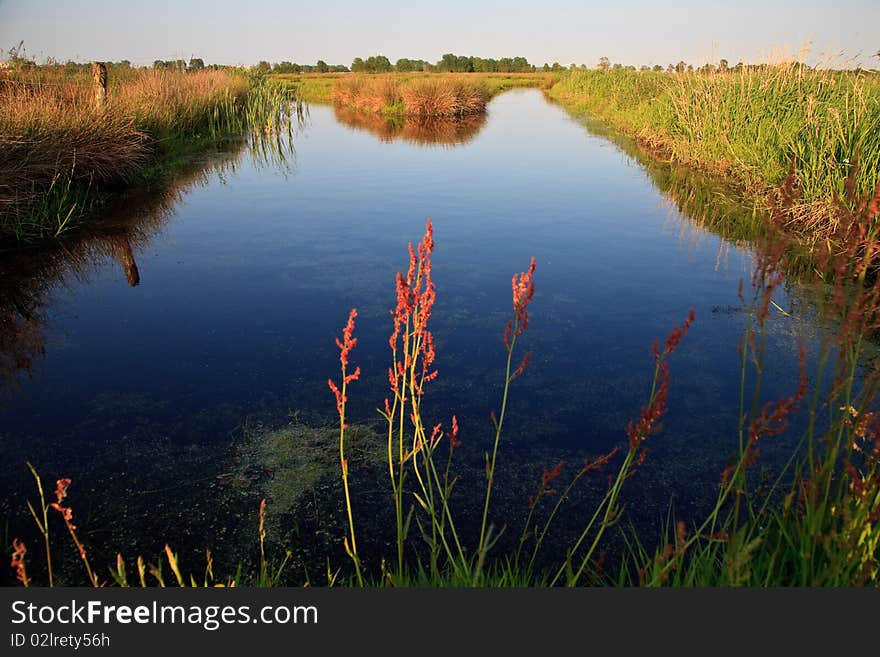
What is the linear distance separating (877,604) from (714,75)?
10.6 meters

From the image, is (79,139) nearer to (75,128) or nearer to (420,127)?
(75,128)

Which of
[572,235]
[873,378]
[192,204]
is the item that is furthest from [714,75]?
[873,378]

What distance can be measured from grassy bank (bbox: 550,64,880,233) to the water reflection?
15.0ft

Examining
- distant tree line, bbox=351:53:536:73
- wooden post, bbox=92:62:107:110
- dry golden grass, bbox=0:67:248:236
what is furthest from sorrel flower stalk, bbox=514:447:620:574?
distant tree line, bbox=351:53:536:73

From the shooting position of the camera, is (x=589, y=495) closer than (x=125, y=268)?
Yes

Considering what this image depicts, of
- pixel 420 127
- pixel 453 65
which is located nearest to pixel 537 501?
pixel 420 127

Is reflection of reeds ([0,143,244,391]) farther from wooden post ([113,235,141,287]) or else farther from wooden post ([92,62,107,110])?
wooden post ([92,62,107,110])

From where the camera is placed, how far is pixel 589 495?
275 cm

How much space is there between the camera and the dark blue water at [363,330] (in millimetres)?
3148

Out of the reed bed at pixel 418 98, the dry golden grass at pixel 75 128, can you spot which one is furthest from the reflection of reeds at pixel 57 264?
the reed bed at pixel 418 98

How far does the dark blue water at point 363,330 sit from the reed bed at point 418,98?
1210 cm

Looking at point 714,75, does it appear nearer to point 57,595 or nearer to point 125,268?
point 125,268

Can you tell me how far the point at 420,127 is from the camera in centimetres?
1750

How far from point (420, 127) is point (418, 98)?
9.25 ft
